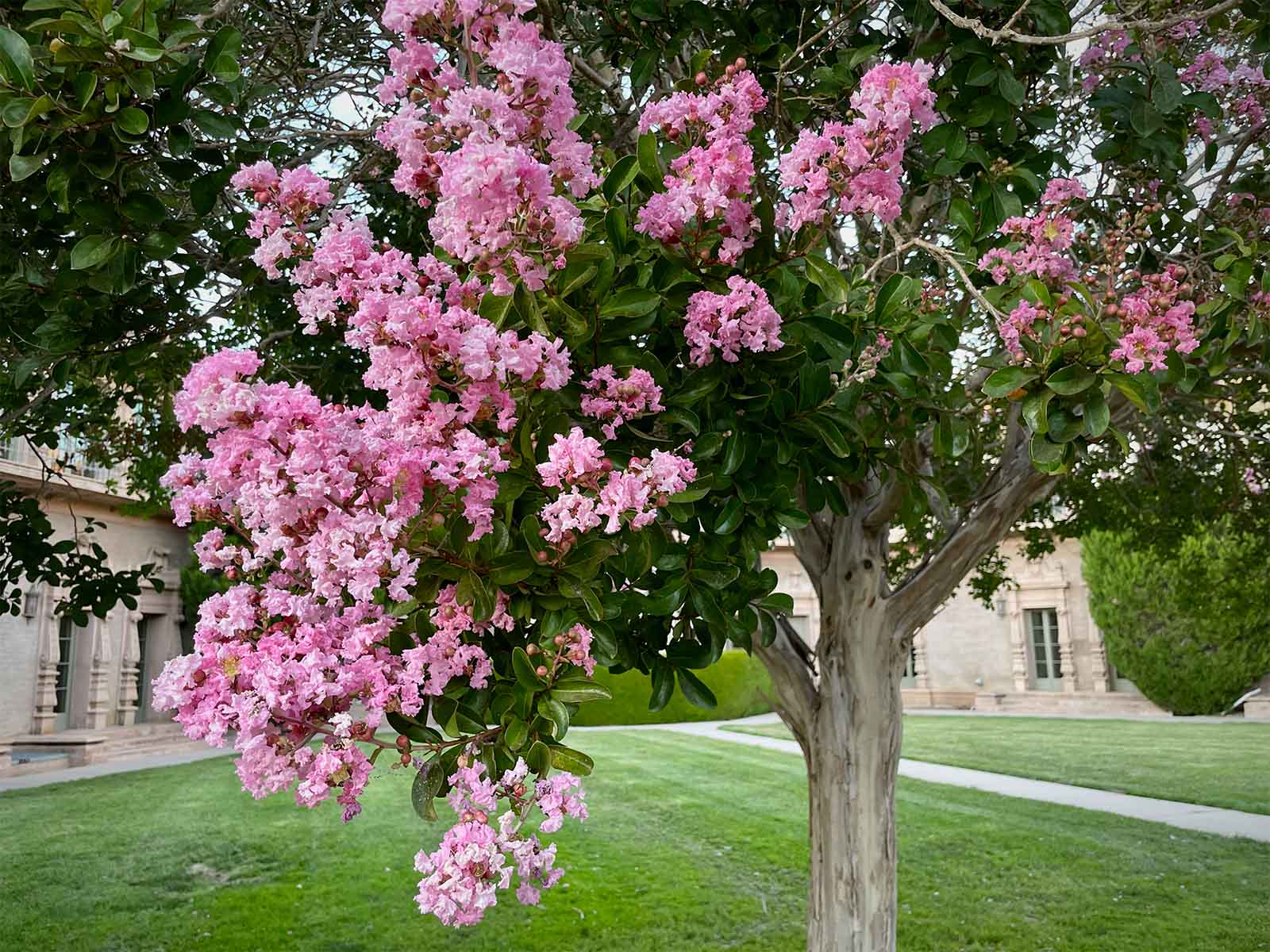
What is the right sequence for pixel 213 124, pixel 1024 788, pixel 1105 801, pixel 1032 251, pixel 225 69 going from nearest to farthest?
1. pixel 225 69
2. pixel 213 124
3. pixel 1032 251
4. pixel 1105 801
5. pixel 1024 788

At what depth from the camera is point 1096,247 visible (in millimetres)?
4062

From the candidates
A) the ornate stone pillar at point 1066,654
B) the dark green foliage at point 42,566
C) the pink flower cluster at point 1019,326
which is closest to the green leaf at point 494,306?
the pink flower cluster at point 1019,326

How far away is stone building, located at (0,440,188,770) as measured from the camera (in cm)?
1514

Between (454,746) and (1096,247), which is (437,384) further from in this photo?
(1096,247)

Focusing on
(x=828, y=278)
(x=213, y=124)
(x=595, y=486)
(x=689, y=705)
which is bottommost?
(x=689, y=705)

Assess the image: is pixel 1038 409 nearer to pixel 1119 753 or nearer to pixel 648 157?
pixel 648 157

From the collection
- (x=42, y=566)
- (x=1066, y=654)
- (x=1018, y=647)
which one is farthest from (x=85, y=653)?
(x=1066, y=654)

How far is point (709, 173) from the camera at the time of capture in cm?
181

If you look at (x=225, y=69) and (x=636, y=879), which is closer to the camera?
(x=225, y=69)

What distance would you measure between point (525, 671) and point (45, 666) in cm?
1736

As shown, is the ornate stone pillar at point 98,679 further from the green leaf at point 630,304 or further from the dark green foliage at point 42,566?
the green leaf at point 630,304

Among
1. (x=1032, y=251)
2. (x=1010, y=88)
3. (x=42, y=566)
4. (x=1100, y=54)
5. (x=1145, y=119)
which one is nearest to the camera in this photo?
(x=1010, y=88)

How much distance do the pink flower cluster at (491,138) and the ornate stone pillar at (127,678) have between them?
61.0 feet

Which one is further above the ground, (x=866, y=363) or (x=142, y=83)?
(x=142, y=83)
